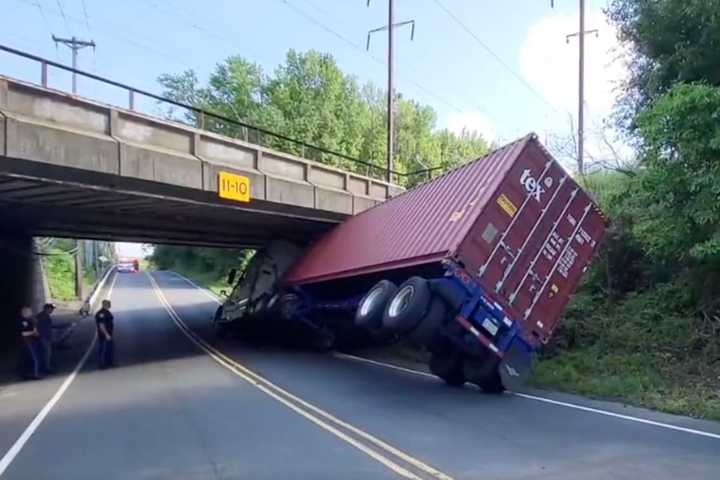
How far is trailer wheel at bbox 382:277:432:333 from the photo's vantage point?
1138 cm

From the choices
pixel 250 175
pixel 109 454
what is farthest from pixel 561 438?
pixel 250 175

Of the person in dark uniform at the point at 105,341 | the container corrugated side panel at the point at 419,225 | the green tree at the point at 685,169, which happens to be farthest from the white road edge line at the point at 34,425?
the green tree at the point at 685,169

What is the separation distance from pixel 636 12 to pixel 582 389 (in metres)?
8.20

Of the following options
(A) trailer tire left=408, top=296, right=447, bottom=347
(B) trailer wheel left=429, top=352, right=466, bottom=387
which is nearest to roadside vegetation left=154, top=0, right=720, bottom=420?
(B) trailer wheel left=429, top=352, right=466, bottom=387

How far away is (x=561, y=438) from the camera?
7.83 meters

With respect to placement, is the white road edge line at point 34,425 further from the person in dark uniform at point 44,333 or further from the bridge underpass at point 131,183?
the bridge underpass at point 131,183

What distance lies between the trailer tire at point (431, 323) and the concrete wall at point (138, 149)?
687 centimetres

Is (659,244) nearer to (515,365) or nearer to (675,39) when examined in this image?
(515,365)

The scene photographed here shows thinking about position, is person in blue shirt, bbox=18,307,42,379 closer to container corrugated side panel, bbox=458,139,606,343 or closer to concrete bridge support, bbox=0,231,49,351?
concrete bridge support, bbox=0,231,49,351

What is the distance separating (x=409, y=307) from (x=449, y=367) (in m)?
1.96

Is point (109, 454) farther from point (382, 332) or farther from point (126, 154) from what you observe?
point (126, 154)

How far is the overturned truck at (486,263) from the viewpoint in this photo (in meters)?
11.5

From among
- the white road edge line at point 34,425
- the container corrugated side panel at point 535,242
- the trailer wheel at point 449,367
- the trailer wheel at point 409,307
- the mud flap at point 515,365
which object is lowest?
the white road edge line at point 34,425

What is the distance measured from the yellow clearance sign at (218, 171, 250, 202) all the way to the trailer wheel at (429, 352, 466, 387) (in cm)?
668
